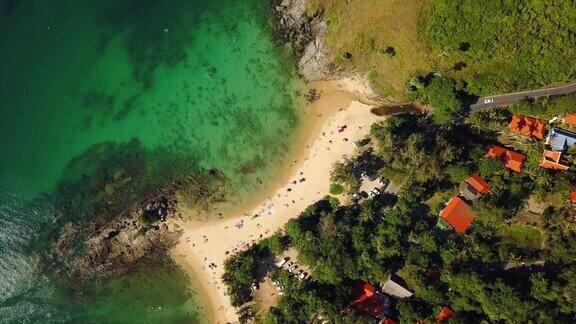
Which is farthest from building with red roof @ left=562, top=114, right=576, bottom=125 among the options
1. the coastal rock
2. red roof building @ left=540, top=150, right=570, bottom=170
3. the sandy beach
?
the coastal rock

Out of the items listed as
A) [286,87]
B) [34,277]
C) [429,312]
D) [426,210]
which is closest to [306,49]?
[286,87]

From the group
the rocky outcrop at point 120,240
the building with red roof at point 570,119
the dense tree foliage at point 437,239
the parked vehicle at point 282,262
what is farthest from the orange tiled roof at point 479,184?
the rocky outcrop at point 120,240

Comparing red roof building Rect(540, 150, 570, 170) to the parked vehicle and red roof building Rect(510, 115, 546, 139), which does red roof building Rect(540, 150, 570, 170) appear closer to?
red roof building Rect(510, 115, 546, 139)

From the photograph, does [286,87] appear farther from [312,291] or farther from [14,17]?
[14,17]

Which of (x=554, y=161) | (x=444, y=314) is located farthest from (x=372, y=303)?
(x=554, y=161)

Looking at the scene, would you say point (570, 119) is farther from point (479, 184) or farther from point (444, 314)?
point (444, 314)

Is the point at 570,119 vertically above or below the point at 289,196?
below

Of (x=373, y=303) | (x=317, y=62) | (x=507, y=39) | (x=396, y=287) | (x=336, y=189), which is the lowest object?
(x=373, y=303)

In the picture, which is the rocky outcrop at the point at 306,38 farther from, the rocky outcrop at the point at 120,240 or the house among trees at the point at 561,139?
the house among trees at the point at 561,139
